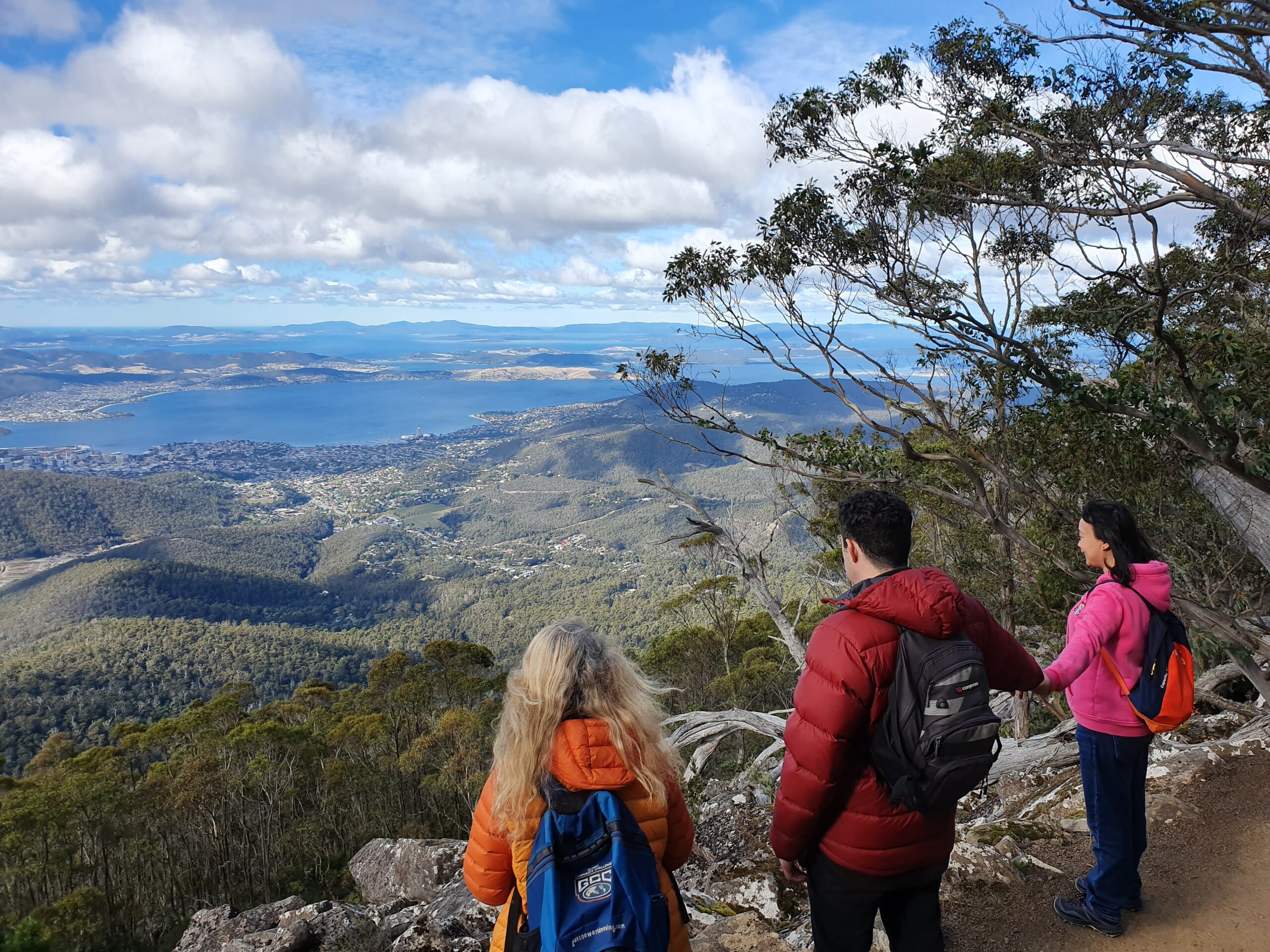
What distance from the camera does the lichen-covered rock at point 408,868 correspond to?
6.80 meters

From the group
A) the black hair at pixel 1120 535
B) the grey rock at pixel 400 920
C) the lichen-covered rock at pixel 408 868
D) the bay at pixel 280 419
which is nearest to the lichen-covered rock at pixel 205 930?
the lichen-covered rock at pixel 408 868

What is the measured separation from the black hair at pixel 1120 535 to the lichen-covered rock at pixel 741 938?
1715 millimetres

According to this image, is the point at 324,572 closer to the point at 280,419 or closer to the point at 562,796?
the point at 562,796

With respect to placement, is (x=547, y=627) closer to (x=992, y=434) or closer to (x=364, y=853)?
(x=992, y=434)

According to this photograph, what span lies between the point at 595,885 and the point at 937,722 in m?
0.76

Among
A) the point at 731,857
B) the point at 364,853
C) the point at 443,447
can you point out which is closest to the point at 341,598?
the point at 364,853

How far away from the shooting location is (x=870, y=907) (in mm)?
1610

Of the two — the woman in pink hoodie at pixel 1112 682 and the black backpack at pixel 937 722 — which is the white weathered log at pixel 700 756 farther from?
the black backpack at pixel 937 722

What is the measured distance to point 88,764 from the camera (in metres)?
13.2

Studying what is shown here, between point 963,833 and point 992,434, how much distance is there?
12.0 feet

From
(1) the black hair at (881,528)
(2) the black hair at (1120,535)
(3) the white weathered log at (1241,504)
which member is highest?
(1) the black hair at (881,528)

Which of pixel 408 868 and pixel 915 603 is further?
pixel 408 868

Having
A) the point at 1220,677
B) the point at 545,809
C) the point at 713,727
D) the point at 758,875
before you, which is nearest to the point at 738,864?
the point at 758,875

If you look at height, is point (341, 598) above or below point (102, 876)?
below
